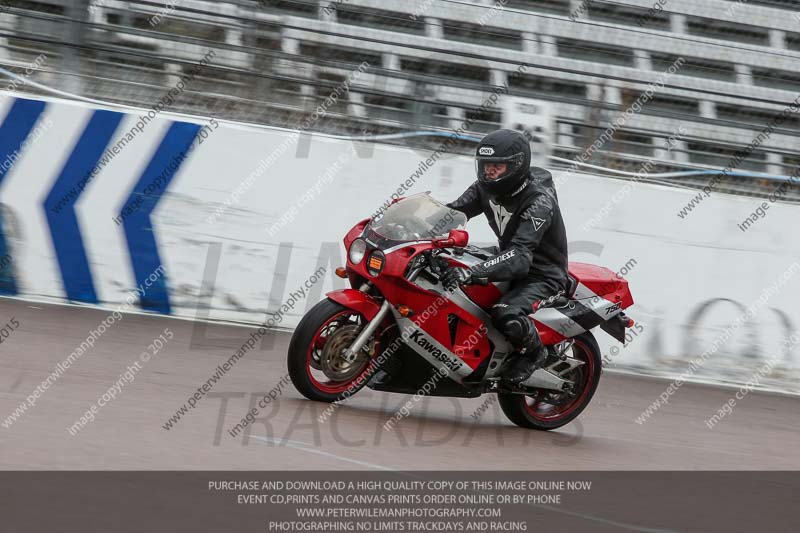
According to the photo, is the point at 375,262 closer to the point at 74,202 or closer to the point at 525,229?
the point at 525,229

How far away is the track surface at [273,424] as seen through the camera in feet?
19.4

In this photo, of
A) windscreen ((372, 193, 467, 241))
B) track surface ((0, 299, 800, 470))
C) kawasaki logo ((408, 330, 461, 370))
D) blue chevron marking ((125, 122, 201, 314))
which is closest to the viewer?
track surface ((0, 299, 800, 470))

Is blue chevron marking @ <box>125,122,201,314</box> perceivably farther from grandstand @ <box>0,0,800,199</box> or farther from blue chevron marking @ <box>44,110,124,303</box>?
grandstand @ <box>0,0,800,199</box>

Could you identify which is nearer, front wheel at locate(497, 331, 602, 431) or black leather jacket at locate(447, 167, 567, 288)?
black leather jacket at locate(447, 167, 567, 288)

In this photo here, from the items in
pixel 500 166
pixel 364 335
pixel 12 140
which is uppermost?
pixel 500 166

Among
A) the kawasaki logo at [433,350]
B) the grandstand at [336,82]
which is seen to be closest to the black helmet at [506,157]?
the kawasaki logo at [433,350]

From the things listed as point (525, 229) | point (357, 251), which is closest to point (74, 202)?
point (357, 251)

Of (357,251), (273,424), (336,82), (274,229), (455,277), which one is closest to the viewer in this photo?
(273,424)

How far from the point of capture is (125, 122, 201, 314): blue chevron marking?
1062 centimetres

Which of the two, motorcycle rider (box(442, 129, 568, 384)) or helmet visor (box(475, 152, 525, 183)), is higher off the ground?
helmet visor (box(475, 152, 525, 183))

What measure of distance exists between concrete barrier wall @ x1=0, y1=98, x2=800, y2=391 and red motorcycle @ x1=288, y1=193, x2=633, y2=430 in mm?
3199

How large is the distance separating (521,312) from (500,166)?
38.8 inches

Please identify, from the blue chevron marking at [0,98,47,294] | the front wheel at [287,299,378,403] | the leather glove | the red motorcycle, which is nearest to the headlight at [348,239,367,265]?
the red motorcycle

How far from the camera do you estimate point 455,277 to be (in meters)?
7.14
